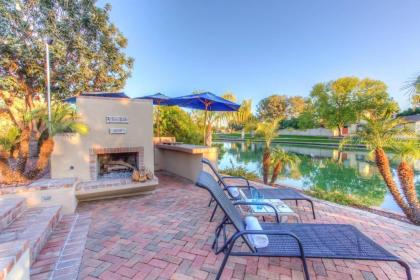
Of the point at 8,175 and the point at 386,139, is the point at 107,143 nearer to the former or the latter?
the point at 8,175

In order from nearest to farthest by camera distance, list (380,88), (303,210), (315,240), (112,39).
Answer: (315,240), (303,210), (112,39), (380,88)

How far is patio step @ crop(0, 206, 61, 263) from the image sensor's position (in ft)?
7.26

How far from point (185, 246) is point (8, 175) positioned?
11.9ft

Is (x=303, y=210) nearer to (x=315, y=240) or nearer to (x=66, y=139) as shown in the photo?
(x=315, y=240)

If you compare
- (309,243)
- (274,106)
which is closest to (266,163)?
(309,243)

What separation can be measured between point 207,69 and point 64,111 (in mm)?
15041

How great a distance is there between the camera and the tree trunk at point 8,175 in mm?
3537

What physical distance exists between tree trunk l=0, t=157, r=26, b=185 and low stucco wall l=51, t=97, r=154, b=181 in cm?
50

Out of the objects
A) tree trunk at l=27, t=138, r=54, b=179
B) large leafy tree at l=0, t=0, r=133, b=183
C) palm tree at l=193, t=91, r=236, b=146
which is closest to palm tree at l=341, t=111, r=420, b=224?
palm tree at l=193, t=91, r=236, b=146

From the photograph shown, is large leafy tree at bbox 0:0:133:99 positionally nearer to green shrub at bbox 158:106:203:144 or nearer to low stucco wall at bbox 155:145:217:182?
green shrub at bbox 158:106:203:144

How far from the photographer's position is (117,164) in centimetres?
503

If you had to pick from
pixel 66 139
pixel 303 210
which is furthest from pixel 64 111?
pixel 303 210

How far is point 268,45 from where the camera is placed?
14.9m

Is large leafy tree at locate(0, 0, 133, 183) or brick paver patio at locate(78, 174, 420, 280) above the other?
large leafy tree at locate(0, 0, 133, 183)
